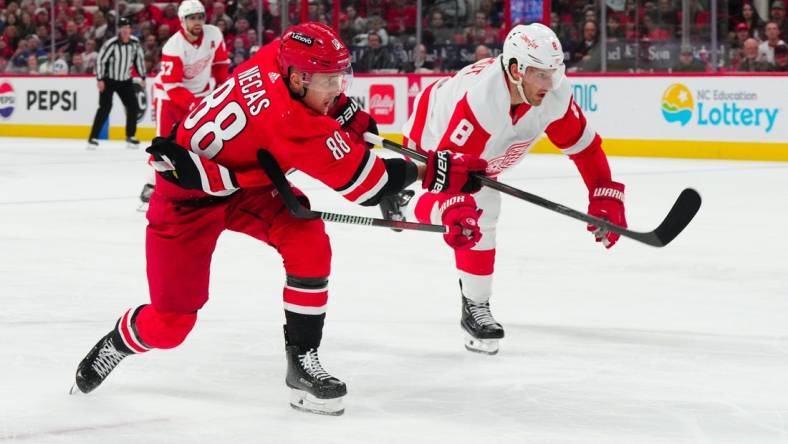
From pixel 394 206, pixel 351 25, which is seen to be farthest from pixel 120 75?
pixel 394 206

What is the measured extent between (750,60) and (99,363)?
7977mm

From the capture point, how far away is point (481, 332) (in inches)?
137

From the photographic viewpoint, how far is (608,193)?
3.53 m

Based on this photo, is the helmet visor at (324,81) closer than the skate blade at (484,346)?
Yes

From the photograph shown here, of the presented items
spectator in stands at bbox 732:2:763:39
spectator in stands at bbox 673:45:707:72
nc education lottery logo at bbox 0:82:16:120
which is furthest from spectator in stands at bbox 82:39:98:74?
spectator in stands at bbox 732:2:763:39

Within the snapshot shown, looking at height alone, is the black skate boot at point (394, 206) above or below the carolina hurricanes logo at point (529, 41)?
below

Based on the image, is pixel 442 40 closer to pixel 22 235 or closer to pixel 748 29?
pixel 748 29

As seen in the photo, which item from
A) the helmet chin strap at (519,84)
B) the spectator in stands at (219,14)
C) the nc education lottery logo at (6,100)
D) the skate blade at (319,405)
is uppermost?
the spectator in stands at (219,14)

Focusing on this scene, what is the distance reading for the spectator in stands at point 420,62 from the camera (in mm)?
11773

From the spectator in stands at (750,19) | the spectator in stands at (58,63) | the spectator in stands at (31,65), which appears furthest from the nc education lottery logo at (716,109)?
the spectator in stands at (31,65)

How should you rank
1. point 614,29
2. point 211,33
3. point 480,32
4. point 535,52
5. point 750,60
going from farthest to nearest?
point 480,32 < point 614,29 < point 750,60 < point 211,33 < point 535,52

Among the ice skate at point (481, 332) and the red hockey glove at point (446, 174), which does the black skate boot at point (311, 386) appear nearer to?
the red hockey glove at point (446, 174)

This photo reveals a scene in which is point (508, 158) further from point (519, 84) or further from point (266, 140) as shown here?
point (266, 140)

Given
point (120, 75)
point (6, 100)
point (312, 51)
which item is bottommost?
point (6, 100)
